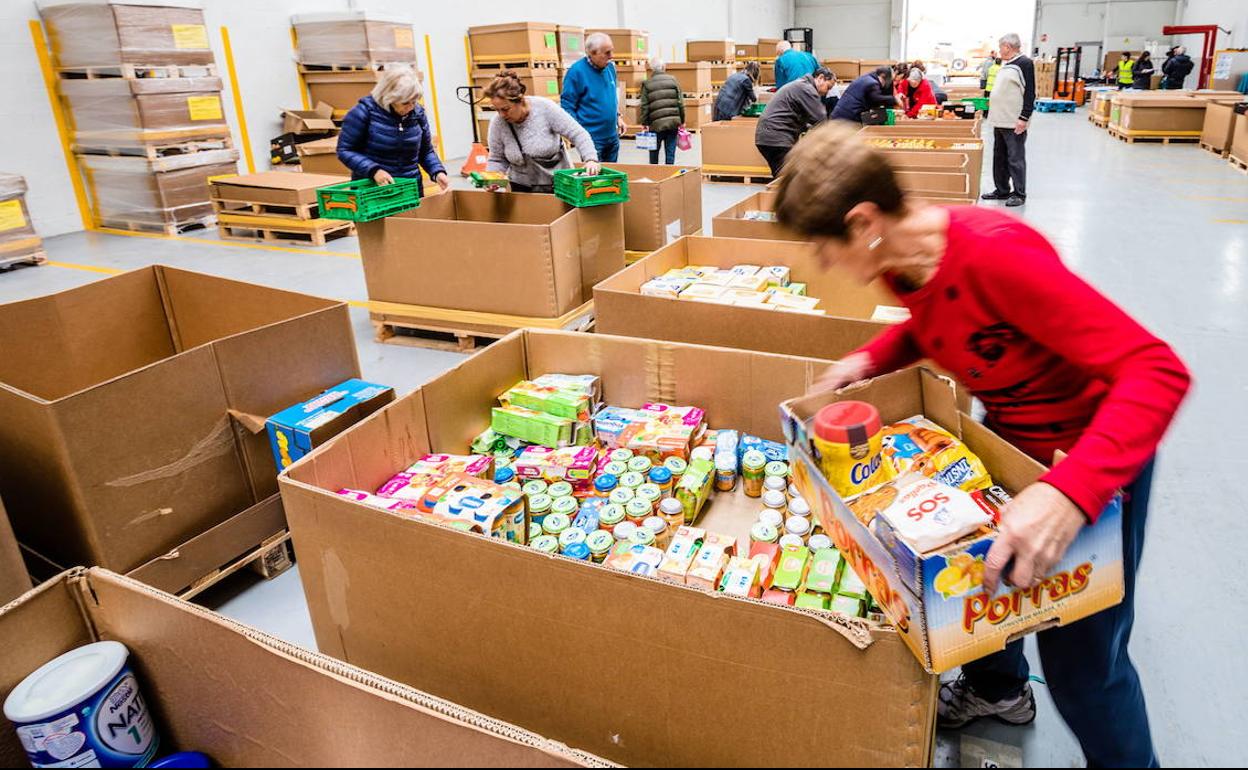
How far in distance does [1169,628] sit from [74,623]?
2603 millimetres

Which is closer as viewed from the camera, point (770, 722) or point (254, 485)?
point (770, 722)

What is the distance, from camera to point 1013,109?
296 inches

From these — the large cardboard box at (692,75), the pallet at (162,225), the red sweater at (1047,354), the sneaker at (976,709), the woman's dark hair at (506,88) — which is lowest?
the sneaker at (976,709)

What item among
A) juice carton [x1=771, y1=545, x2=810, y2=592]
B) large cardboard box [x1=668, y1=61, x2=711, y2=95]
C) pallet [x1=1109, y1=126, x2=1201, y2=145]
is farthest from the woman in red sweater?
pallet [x1=1109, y1=126, x2=1201, y2=145]

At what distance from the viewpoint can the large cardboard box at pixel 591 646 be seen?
1.18m

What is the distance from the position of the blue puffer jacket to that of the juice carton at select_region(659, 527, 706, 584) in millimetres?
3374

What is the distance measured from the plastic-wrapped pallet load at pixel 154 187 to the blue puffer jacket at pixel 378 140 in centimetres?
403

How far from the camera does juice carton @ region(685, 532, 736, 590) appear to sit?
70.4 inches

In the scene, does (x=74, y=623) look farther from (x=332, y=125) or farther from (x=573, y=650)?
(x=332, y=125)

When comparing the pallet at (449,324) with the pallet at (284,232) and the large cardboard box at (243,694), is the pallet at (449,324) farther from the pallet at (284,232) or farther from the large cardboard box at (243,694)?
the large cardboard box at (243,694)

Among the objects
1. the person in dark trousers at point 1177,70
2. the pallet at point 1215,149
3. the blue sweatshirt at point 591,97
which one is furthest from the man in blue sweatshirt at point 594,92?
the person in dark trousers at point 1177,70

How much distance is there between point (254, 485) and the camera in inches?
98.8

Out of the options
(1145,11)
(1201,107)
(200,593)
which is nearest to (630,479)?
(200,593)

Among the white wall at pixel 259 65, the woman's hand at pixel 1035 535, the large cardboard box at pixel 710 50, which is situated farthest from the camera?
the large cardboard box at pixel 710 50
